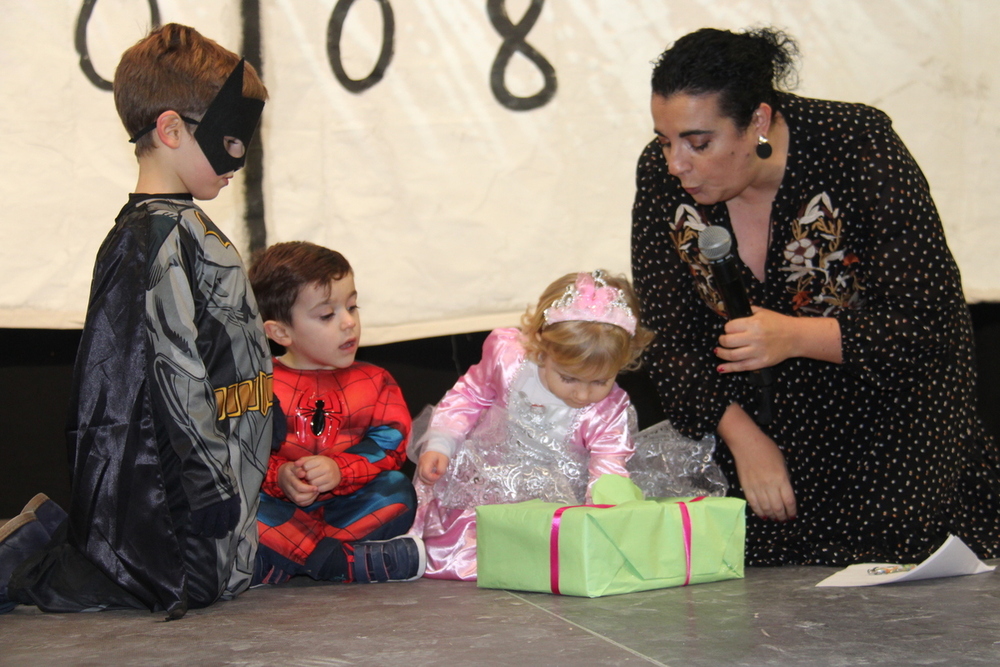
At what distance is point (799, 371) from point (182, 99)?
1383 millimetres

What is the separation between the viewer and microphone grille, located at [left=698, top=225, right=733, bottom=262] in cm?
174

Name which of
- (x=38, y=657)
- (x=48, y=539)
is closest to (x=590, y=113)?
(x=48, y=539)

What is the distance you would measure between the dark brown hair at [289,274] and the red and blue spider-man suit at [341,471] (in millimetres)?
151

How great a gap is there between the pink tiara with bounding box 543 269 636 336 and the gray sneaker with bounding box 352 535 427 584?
575mm

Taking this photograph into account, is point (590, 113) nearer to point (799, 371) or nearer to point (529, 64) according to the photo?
point (529, 64)

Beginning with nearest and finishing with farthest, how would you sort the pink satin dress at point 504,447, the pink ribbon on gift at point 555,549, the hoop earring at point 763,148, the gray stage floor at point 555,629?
1. the gray stage floor at point 555,629
2. the pink ribbon on gift at point 555,549
3. the hoop earring at point 763,148
4. the pink satin dress at point 504,447

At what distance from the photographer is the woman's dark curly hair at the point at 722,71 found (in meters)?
1.86

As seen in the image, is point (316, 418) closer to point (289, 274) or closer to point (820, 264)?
point (289, 274)

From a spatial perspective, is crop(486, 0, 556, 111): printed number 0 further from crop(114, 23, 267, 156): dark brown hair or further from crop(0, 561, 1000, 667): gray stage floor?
crop(0, 561, 1000, 667): gray stage floor

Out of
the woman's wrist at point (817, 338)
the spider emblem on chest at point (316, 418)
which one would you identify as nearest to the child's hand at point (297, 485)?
the spider emblem on chest at point (316, 418)

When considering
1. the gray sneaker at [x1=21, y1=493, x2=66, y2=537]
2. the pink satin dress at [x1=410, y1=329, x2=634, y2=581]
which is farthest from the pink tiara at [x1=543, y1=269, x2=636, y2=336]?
the gray sneaker at [x1=21, y1=493, x2=66, y2=537]

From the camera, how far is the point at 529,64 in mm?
2688

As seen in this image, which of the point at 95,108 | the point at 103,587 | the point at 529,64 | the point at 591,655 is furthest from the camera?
the point at 529,64

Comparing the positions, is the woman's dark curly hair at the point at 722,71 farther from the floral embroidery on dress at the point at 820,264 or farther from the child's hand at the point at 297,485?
the child's hand at the point at 297,485
